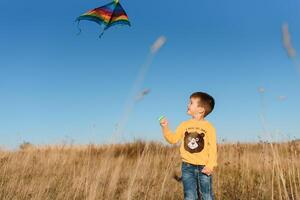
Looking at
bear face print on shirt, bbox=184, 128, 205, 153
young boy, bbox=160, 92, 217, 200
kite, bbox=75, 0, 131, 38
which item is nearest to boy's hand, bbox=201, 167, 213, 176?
young boy, bbox=160, 92, 217, 200

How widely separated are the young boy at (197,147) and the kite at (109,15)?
192 inches

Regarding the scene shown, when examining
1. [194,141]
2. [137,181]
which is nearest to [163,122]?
[194,141]

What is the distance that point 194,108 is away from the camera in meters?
4.91

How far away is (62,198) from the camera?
264 inches

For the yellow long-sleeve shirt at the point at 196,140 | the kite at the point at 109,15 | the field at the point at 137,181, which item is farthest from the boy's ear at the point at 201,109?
the kite at the point at 109,15

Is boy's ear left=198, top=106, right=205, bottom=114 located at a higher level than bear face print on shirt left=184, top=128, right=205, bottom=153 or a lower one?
higher

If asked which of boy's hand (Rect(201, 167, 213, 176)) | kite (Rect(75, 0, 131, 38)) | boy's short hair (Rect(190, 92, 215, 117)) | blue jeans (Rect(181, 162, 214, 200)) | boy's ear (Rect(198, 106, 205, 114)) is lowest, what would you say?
blue jeans (Rect(181, 162, 214, 200))

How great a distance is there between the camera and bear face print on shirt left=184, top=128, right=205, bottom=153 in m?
4.80

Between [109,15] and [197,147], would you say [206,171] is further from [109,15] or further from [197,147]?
[109,15]

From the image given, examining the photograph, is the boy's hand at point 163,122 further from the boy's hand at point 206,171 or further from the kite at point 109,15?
the kite at point 109,15

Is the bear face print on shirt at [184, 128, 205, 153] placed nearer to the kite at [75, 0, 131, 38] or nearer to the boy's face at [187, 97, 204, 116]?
the boy's face at [187, 97, 204, 116]

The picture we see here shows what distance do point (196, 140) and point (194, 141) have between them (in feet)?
0.08

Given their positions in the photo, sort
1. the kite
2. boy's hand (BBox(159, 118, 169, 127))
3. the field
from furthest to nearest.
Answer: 1. the kite
2. the field
3. boy's hand (BBox(159, 118, 169, 127))

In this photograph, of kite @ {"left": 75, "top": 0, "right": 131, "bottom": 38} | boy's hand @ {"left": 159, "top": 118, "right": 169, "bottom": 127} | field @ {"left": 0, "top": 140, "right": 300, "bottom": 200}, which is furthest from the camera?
kite @ {"left": 75, "top": 0, "right": 131, "bottom": 38}
